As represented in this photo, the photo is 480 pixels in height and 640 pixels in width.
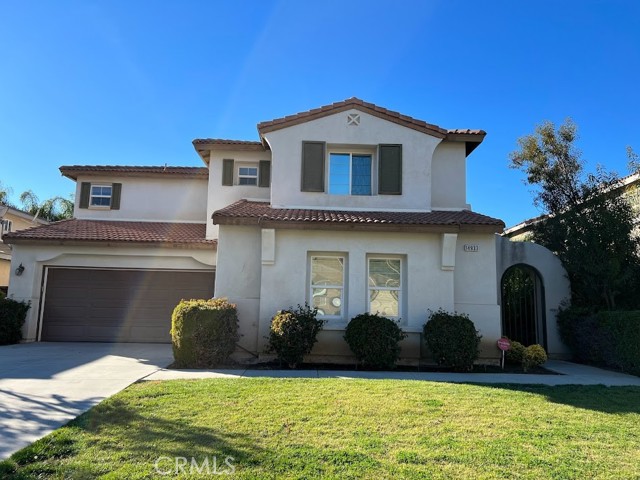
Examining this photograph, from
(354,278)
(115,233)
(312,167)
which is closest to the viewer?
(354,278)

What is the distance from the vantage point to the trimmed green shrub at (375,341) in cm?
988

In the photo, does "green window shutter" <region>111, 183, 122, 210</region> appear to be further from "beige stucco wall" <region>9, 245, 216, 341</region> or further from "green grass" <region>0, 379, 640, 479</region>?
"green grass" <region>0, 379, 640, 479</region>

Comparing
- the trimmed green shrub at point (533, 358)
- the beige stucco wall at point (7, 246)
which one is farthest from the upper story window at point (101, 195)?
the trimmed green shrub at point (533, 358)

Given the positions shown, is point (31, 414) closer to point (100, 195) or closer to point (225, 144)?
point (225, 144)

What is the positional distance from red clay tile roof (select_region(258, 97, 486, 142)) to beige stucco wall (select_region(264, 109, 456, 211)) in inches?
4.6

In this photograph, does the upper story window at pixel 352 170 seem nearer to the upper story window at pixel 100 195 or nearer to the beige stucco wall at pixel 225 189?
the beige stucco wall at pixel 225 189

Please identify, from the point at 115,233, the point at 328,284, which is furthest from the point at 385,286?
the point at 115,233

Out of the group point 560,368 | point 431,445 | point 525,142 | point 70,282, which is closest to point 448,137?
point 525,142

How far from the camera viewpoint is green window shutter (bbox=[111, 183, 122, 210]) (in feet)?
55.1

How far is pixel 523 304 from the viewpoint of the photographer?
540 inches

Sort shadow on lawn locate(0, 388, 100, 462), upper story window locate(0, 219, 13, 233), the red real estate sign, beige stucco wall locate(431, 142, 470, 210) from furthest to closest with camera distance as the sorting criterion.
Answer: upper story window locate(0, 219, 13, 233)
beige stucco wall locate(431, 142, 470, 210)
the red real estate sign
shadow on lawn locate(0, 388, 100, 462)

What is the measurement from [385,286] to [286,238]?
9.29 ft

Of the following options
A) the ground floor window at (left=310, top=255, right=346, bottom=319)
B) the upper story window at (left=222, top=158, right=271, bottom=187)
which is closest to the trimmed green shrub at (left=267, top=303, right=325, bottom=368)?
the ground floor window at (left=310, top=255, right=346, bottom=319)

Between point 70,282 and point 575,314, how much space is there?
1532 cm
